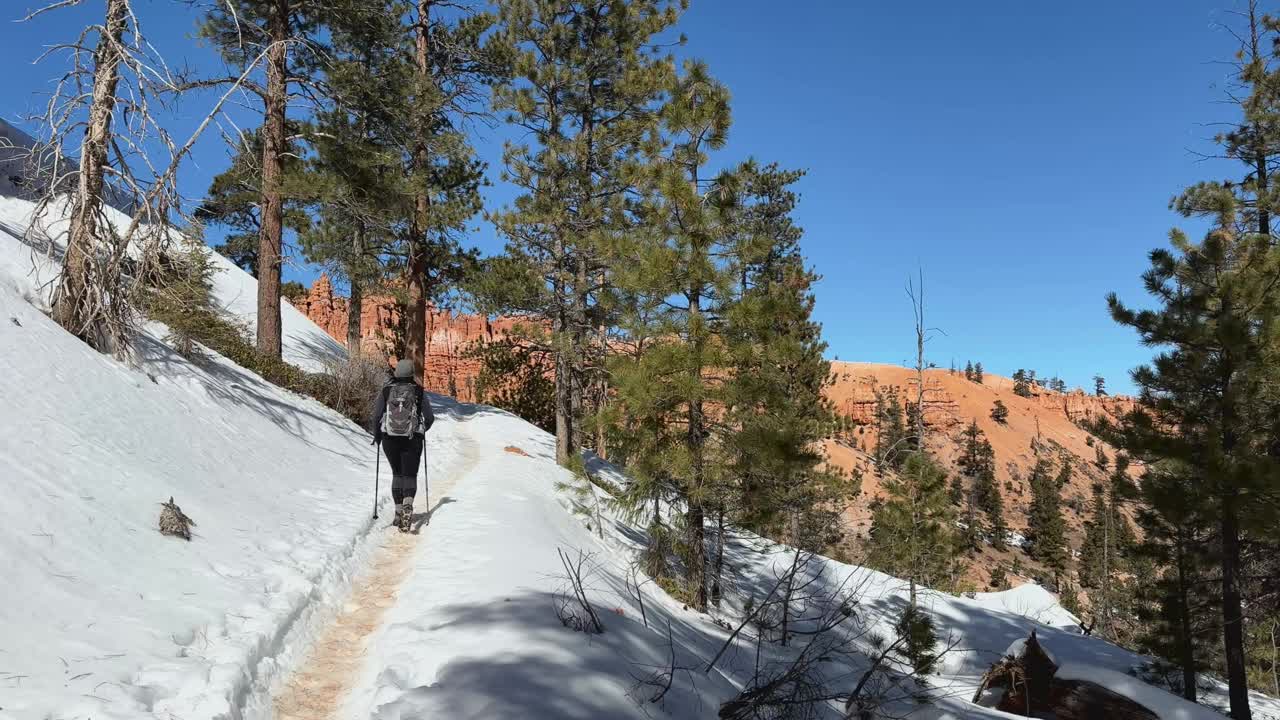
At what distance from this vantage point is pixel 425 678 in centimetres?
355

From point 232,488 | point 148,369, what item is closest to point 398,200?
point 148,369

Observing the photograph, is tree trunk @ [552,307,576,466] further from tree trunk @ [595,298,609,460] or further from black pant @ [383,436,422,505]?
black pant @ [383,436,422,505]

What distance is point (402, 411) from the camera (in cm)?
716

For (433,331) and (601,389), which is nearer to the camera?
(601,389)

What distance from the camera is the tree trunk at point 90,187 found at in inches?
309

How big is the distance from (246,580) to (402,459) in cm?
253

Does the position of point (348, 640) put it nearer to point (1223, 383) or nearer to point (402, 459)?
point (402, 459)

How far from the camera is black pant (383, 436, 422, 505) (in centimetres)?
713

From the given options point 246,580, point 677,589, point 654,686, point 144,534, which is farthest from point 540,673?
point 677,589

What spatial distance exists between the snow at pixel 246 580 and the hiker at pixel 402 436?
1.35ft

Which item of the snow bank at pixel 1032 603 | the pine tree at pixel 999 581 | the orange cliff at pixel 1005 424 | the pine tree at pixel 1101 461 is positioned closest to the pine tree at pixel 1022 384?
the orange cliff at pixel 1005 424

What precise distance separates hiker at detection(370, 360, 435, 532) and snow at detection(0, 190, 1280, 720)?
16.1 inches

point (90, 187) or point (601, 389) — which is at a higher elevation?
point (90, 187)

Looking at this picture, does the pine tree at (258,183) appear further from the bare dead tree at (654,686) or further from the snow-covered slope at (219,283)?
the bare dead tree at (654,686)
